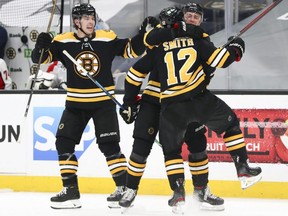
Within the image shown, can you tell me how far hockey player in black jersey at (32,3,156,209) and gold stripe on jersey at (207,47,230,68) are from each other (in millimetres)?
564

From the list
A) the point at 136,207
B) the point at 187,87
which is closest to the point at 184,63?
the point at 187,87

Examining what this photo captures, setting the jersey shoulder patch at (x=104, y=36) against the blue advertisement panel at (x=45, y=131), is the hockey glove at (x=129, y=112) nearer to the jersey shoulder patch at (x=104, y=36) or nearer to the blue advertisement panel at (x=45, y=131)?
the jersey shoulder patch at (x=104, y=36)

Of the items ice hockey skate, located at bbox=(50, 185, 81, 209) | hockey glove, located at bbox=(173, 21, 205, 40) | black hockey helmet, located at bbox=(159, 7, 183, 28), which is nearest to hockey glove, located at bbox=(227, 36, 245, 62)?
hockey glove, located at bbox=(173, 21, 205, 40)

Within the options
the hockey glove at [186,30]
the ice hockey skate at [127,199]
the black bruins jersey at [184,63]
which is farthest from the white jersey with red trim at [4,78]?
the hockey glove at [186,30]

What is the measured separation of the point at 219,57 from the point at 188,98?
294mm

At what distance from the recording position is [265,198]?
5855 mm

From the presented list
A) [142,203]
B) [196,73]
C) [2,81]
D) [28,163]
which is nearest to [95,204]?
[142,203]

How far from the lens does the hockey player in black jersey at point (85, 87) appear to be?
517cm

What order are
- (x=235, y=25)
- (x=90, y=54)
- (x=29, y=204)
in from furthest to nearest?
(x=235, y=25) → (x=29, y=204) → (x=90, y=54)

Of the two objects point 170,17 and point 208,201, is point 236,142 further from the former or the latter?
point 170,17

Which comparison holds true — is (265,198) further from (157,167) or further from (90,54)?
(90,54)

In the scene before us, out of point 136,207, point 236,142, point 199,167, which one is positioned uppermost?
point 236,142

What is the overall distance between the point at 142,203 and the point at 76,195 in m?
0.55

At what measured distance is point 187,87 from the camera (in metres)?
4.82
